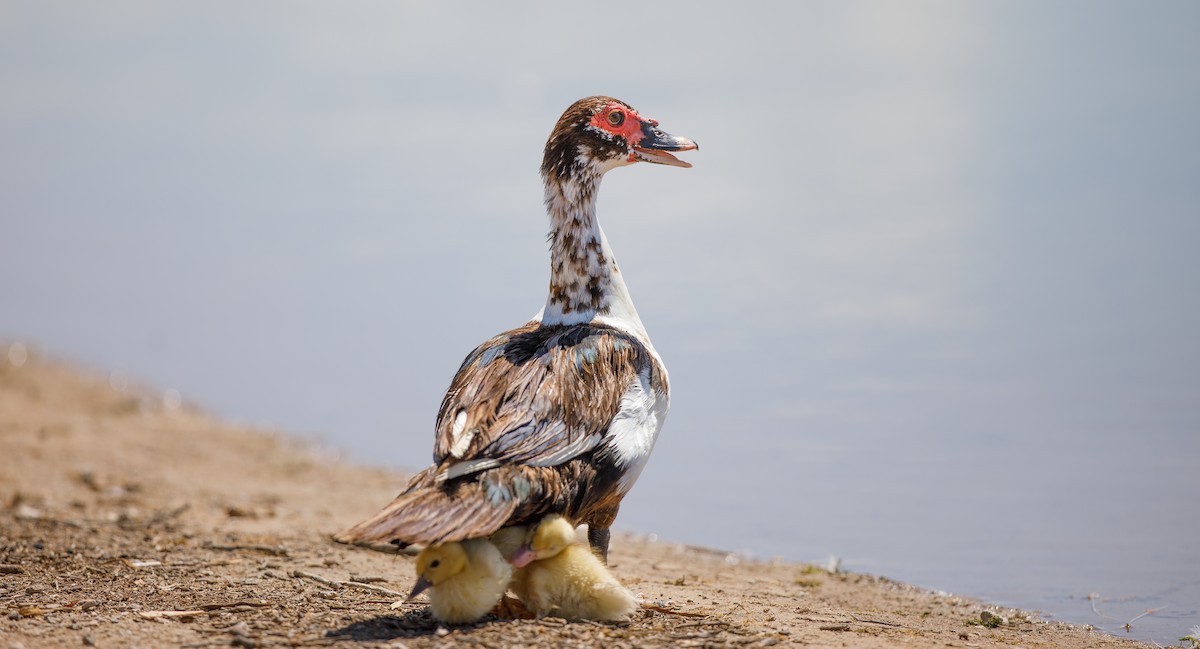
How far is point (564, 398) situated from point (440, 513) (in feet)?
3.02

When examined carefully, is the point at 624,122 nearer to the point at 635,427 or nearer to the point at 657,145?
the point at 657,145

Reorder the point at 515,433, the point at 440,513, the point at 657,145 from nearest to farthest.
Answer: the point at 440,513
the point at 515,433
the point at 657,145

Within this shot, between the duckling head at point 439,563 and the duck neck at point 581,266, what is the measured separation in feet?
5.57

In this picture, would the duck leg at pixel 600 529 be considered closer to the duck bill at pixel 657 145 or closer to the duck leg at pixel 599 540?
the duck leg at pixel 599 540

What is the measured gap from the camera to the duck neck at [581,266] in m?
6.14

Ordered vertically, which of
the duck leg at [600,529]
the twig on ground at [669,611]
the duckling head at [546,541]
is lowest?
the twig on ground at [669,611]

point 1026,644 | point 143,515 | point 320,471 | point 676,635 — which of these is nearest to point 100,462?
point 320,471

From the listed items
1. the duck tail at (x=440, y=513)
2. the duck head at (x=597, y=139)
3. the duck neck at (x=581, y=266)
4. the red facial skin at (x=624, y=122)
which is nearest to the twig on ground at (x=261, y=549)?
the duck neck at (x=581, y=266)

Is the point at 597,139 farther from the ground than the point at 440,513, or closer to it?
farther from the ground

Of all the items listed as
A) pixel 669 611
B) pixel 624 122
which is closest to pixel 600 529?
pixel 669 611

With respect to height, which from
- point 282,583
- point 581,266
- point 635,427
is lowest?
point 282,583

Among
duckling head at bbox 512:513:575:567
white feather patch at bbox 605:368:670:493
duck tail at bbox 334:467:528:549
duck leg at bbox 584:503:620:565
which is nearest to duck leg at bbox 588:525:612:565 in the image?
duck leg at bbox 584:503:620:565

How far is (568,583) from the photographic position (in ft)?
16.4

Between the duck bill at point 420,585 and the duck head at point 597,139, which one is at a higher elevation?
the duck head at point 597,139
